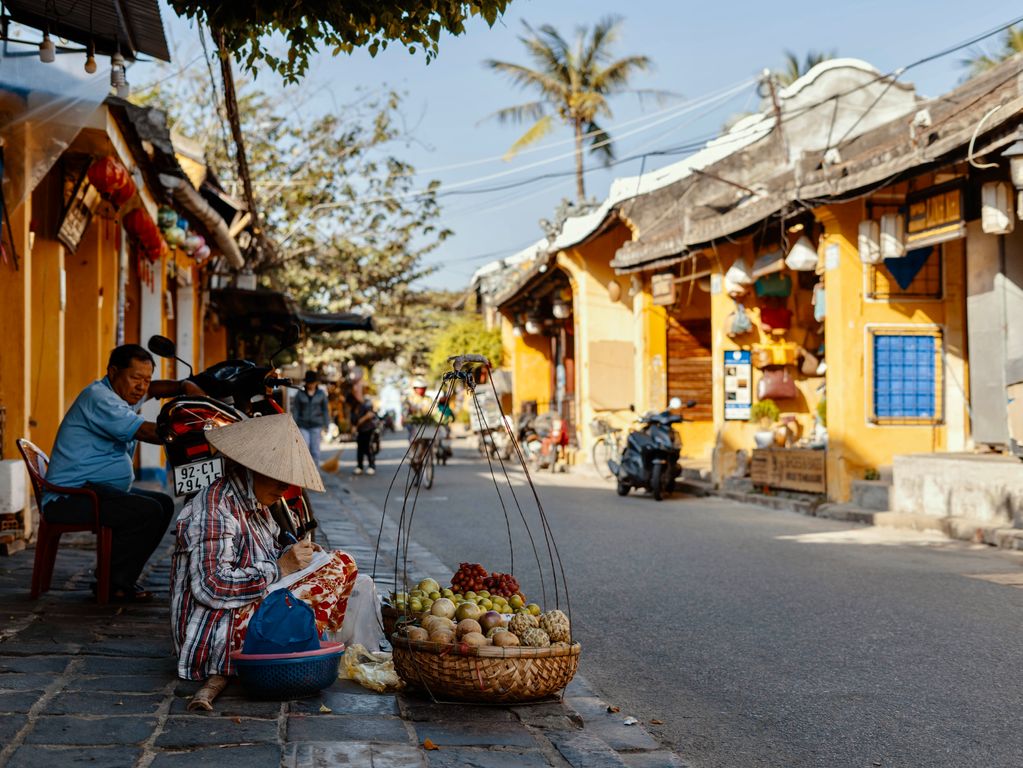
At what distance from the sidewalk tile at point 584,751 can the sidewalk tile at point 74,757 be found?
151cm

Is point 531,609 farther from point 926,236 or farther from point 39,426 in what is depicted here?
point 926,236

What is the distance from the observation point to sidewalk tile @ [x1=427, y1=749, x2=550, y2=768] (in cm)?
393

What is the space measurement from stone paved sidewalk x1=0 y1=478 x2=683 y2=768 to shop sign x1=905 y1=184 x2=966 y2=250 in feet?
30.6

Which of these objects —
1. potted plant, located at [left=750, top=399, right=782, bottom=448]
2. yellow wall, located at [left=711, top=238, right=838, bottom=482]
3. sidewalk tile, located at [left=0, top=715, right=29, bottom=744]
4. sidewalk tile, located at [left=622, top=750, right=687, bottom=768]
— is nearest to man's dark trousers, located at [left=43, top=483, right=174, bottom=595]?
sidewalk tile, located at [left=0, top=715, right=29, bottom=744]

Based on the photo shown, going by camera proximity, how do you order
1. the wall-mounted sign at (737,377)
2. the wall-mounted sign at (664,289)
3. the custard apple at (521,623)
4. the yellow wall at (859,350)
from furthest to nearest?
the wall-mounted sign at (664,289), the wall-mounted sign at (737,377), the yellow wall at (859,350), the custard apple at (521,623)

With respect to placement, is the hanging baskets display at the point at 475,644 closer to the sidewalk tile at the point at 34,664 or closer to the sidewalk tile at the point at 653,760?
the sidewalk tile at the point at 653,760

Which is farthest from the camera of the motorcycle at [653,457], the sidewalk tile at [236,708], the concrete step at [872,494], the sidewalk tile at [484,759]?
the motorcycle at [653,457]

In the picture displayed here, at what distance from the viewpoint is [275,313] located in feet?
74.8

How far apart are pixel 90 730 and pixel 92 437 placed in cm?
299

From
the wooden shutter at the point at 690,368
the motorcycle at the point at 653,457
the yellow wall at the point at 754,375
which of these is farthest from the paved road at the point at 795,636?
the wooden shutter at the point at 690,368

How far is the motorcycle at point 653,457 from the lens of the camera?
56.9 feet

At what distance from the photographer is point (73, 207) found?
10875 millimetres

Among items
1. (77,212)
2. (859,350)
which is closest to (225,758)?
(77,212)

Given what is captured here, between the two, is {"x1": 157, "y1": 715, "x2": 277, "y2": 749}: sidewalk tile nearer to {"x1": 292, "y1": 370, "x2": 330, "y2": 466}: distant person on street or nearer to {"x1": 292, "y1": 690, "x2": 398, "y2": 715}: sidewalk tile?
{"x1": 292, "y1": 690, "x2": 398, "y2": 715}: sidewalk tile
